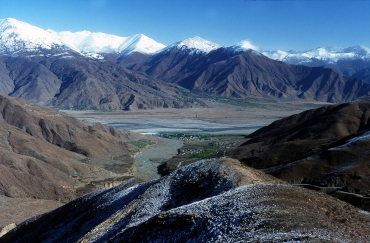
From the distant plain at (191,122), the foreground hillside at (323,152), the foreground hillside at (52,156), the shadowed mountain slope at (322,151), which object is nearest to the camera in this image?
the foreground hillside at (323,152)

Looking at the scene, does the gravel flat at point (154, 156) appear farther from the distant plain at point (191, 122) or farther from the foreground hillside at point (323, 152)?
the distant plain at point (191, 122)

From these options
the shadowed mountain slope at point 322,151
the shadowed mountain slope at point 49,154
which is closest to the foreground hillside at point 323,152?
the shadowed mountain slope at point 322,151

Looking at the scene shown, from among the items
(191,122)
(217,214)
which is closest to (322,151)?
(217,214)

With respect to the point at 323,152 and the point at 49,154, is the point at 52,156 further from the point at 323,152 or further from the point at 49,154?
the point at 323,152

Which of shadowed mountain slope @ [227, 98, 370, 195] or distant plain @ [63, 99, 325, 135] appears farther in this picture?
distant plain @ [63, 99, 325, 135]

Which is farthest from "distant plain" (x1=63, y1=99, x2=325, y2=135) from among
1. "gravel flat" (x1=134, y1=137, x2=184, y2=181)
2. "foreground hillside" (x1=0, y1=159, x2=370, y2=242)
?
"foreground hillside" (x1=0, y1=159, x2=370, y2=242)

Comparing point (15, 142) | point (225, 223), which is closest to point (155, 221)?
point (225, 223)

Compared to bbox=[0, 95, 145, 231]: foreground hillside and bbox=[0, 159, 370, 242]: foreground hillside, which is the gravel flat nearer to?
bbox=[0, 95, 145, 231]: foreground hillside
